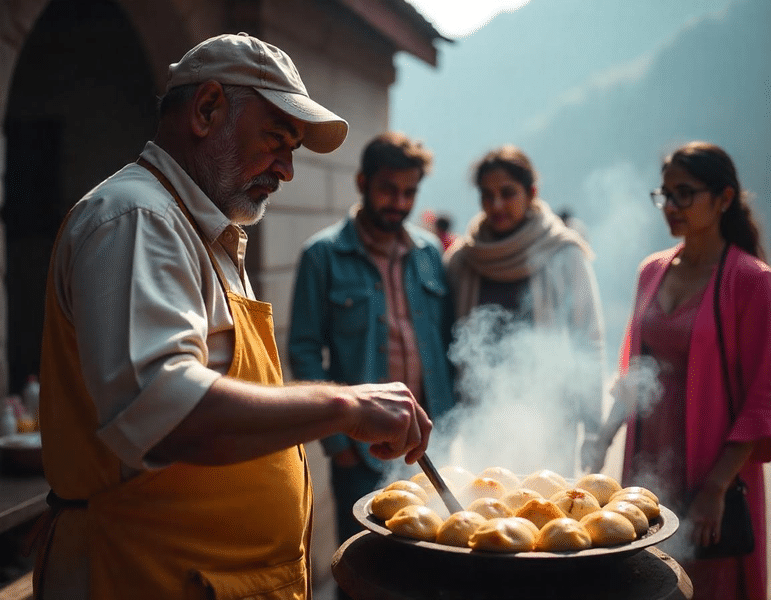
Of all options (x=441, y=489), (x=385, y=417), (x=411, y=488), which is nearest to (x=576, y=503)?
(x=441, y=489)

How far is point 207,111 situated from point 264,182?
0.24 m

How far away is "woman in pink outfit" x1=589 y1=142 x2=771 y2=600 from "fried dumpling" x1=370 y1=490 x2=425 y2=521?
1667 millimetres

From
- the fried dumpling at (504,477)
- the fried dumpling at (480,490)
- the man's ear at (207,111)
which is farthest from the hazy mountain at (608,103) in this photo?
the man's ear at (207,111)

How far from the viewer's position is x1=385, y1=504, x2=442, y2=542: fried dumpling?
2.04 meters

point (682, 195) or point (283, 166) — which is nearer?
point (283, 166)

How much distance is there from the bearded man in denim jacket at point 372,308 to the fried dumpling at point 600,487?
1770mm

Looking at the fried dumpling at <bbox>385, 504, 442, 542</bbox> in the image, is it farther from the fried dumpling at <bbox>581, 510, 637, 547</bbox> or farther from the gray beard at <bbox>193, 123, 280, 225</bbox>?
the gray beard at <bbox>193, 123, 280, 225</bbox>

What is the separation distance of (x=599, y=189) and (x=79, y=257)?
95.4 m

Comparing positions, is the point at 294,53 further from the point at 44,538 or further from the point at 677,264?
the point at 44,538

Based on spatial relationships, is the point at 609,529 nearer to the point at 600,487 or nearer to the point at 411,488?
the point at 600,487

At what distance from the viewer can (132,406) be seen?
150cm

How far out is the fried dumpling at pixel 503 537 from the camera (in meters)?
1.91

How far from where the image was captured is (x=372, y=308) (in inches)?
167

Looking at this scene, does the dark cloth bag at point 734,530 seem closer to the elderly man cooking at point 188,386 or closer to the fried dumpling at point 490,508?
the fried dumpling at point 490,508
